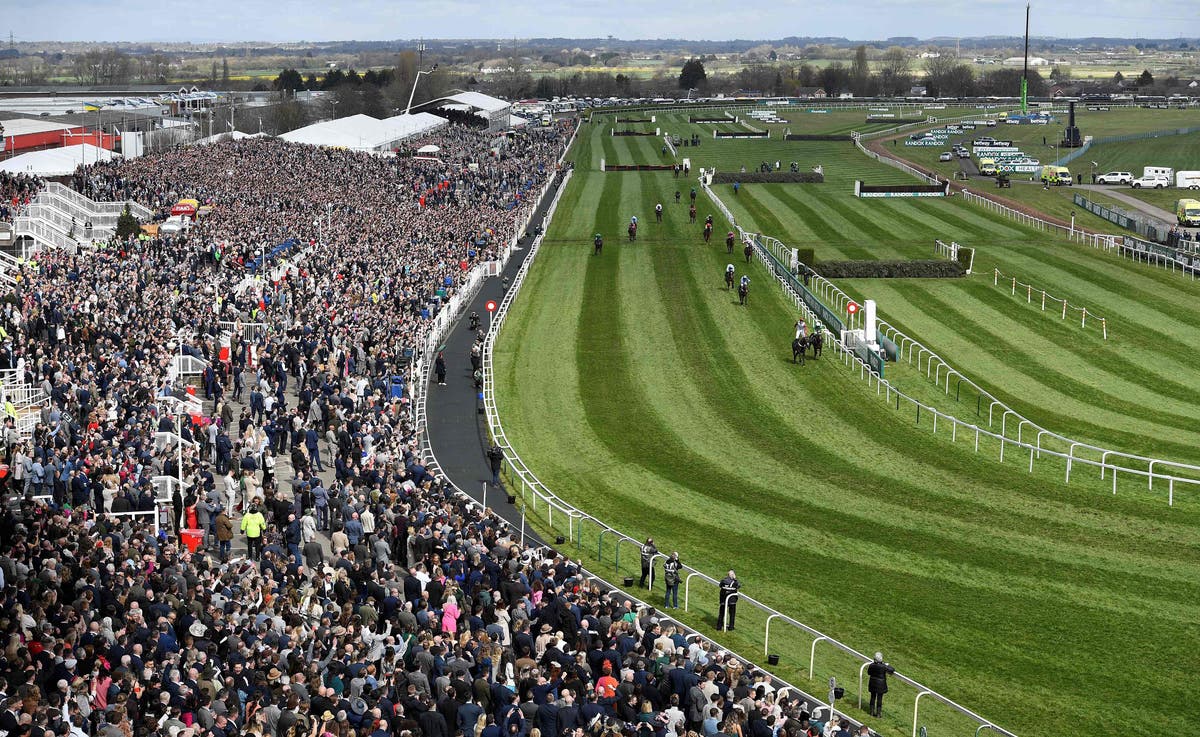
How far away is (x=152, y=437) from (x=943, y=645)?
14523 mm

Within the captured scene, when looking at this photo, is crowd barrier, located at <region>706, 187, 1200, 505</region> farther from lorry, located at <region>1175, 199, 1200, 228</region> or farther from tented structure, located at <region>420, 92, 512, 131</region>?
tented structure, located at <region>420, 92, 512, 131</region>

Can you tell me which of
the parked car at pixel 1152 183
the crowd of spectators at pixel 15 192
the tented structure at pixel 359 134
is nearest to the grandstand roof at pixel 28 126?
the tented structure at pixel 359 134

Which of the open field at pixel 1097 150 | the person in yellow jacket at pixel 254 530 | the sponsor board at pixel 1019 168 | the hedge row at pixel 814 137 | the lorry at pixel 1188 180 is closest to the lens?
the person in yellow jacket at pixel 254 530

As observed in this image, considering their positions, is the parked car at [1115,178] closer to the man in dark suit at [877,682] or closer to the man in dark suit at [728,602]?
the man in dark suit at [728,602]

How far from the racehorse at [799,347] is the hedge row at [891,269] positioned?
14207 mm

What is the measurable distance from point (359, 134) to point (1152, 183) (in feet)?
160

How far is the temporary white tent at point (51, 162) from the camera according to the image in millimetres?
68688

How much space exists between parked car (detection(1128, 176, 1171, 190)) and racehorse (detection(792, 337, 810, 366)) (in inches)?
2194

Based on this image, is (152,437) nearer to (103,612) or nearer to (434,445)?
(434,445)

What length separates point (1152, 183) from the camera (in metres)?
87.1

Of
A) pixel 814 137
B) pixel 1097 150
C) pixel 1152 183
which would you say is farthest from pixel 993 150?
pixel 814 137

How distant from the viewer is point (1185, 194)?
275 ft

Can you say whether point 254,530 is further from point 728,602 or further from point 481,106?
point 481,106

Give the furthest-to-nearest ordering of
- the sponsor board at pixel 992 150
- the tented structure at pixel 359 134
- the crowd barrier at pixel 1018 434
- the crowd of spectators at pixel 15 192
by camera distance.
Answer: the sponsor board at pixel 992 150 → the tented structure at pixel 359 134 → the crowd of spectators at pixel 15 192 → the crowd barrier at pixel 1018 434
